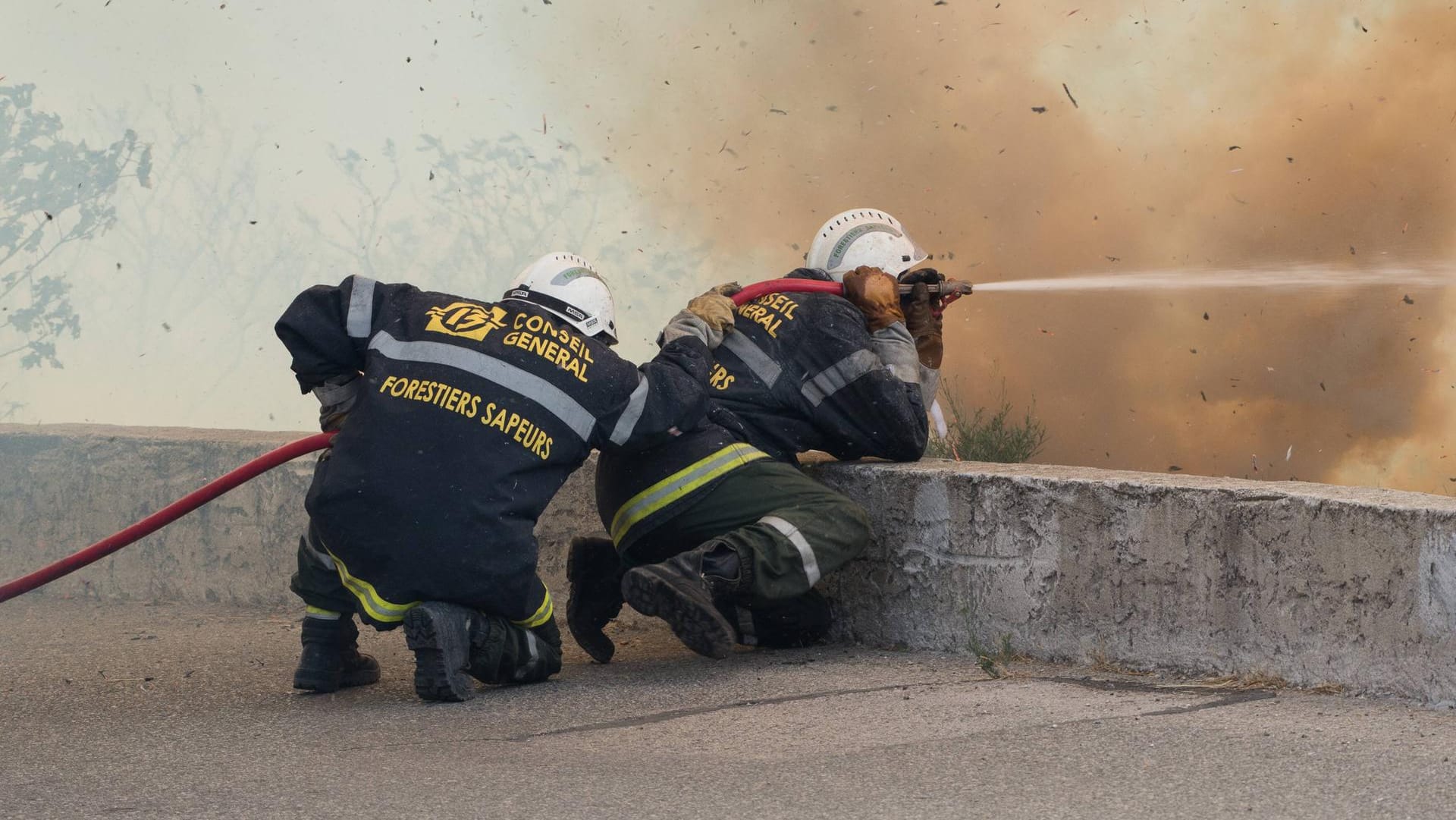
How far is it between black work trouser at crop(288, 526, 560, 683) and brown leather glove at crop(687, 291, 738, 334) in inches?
40.1

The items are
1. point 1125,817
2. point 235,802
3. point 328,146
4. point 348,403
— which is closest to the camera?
point 1125,817

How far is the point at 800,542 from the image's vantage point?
12.9ft

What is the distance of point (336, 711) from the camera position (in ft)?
11.9

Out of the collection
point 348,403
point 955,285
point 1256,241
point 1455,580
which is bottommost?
point 1455,580

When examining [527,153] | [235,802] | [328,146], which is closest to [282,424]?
[328,146]

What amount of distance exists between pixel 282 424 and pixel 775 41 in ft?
13.8

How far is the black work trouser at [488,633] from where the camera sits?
12.2 ft

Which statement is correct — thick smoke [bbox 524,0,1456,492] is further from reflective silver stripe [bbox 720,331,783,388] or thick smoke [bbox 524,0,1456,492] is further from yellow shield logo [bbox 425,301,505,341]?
yellow shield logo [bbox 425,301,505,341]

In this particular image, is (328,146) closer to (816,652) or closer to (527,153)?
(527,153)

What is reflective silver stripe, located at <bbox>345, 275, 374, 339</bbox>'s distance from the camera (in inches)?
147

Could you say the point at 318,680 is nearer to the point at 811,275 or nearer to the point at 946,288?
the point at 811,275

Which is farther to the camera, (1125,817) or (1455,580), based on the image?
(1455,580)

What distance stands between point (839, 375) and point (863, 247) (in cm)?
70

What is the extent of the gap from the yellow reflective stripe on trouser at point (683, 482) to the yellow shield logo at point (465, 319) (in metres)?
0.71
